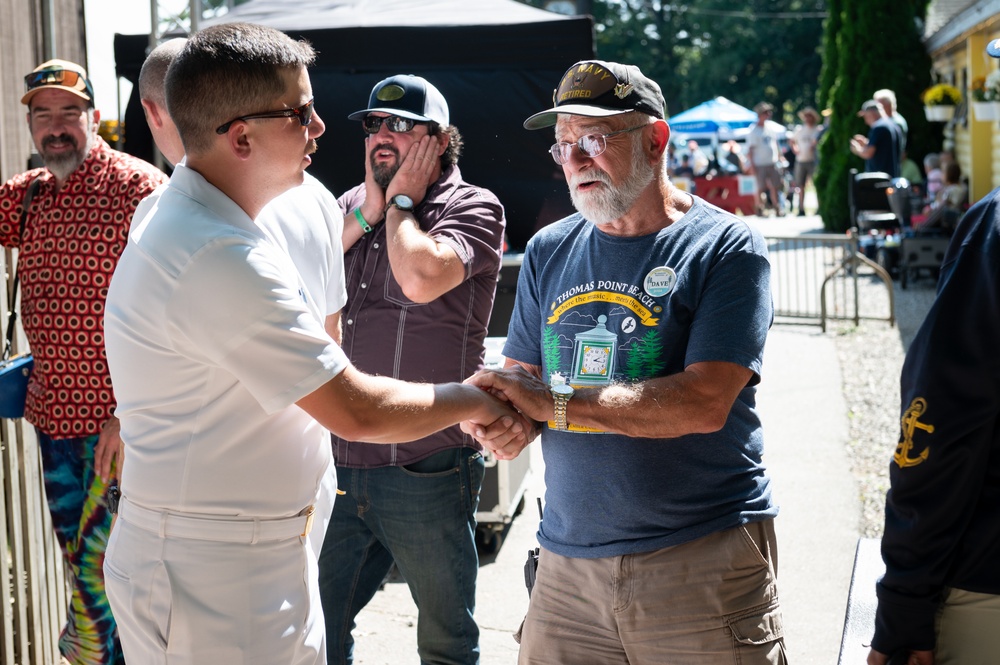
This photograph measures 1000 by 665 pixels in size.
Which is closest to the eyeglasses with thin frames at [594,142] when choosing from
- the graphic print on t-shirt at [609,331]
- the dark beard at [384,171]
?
the graphic print on t-shirt at [609,331]

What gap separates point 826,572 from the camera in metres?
5.71

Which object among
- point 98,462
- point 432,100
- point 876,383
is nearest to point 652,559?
point 432,100

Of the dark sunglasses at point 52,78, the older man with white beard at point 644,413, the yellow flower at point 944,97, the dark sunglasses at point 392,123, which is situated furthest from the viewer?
the yellow flower at point 944,97

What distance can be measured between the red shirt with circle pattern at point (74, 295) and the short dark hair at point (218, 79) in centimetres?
179

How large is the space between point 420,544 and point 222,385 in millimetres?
1431

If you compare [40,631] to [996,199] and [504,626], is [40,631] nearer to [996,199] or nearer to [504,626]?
[504,626]

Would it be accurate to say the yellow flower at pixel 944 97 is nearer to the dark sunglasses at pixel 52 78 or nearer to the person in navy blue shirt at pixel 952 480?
the dark sunglasses at pixel 52 78

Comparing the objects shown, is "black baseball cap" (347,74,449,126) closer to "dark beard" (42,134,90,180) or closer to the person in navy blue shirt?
"dark beard" (42,134,90,180)

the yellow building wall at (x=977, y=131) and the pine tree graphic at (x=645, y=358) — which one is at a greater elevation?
the yellow building wall at (x=977, y=131)

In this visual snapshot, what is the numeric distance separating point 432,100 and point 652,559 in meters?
1.80

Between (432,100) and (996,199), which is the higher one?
(432,100)

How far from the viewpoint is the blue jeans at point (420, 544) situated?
3.51m

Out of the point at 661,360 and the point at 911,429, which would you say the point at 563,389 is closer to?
the point at 661,360

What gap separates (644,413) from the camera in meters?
2.56
